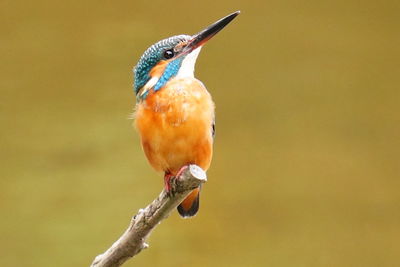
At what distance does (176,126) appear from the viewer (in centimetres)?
189

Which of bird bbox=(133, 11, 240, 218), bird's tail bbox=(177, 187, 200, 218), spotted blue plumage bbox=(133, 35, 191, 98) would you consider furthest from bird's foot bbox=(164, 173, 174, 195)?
spotted blue plumage bbox=(133, 35, 191, 98)

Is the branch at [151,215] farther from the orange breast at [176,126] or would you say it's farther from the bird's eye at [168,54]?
the bird's eye at [168,54]

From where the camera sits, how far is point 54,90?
3.18m

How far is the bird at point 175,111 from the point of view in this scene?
1.90m

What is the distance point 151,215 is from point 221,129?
59.5 inches

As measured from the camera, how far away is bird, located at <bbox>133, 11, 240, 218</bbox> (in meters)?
1.90

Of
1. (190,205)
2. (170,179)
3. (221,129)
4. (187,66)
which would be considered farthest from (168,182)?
(221,129)

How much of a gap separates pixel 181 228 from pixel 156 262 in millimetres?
174

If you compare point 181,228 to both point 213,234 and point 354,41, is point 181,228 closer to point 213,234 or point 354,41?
point 213,234

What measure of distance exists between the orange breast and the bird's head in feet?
0.20

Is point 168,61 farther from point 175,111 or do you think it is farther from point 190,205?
point 190,205

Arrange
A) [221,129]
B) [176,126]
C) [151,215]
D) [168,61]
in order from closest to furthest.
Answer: [151,215] < [176,126] < [168,61] < [221,129]

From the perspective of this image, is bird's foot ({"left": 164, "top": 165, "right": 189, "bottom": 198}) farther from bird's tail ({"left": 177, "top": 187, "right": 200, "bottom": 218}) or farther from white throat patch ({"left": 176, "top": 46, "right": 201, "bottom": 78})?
white throat patch ({"left": 176, "top": 46, "right": 201, "bottom": 78})

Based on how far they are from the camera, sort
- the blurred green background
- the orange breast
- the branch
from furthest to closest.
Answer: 1. the blurred green background
2. the orange breast
3. the branch
